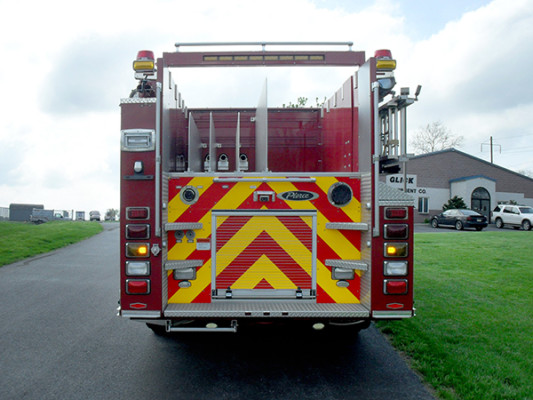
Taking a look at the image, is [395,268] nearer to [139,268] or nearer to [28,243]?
[139,268]

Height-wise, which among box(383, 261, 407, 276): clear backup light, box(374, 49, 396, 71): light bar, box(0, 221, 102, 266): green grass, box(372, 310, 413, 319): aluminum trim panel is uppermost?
box(374, 49, 396, 71): light bar

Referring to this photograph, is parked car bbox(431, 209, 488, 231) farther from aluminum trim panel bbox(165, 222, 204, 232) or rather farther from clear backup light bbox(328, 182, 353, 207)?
aluminum trim panel bbox(165, 222, 204, 232)

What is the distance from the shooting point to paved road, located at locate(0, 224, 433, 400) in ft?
11.0

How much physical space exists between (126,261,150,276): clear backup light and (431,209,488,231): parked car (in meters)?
24.5

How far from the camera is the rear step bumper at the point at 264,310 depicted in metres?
3.26

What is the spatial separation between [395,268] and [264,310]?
119 cm

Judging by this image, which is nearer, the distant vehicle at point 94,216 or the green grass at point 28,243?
the green grass at point 28,243

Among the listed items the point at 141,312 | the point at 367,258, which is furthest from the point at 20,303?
the point at 367,258

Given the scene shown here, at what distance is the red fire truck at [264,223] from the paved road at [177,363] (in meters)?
0.57

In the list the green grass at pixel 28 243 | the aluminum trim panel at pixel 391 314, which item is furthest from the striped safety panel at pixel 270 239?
the green grass at pixel 28 243

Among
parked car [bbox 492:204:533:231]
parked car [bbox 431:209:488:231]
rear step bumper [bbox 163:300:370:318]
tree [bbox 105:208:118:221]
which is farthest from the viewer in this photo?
tree [bbox 105:208:118:221]

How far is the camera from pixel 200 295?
Result: 3.59 metres

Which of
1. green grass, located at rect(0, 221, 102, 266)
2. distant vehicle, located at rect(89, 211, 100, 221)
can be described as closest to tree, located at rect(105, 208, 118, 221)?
distant vehicle, located at rect(89, 211, 100, 221)

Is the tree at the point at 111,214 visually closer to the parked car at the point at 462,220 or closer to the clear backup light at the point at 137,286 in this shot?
the parked car at the point at 462,220
